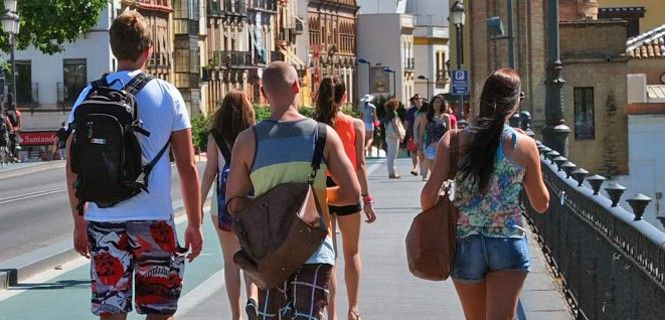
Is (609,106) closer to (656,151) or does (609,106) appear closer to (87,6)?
(656,151)

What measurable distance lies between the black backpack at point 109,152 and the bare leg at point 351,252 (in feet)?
13.1

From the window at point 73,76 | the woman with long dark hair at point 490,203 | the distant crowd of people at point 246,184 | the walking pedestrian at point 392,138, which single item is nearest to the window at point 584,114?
the window at point 73,76

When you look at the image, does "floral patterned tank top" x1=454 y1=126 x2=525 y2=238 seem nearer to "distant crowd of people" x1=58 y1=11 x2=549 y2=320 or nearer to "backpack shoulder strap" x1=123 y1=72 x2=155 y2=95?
"distant crowd of people" x1=58 y1=11 x2=549 y2=320

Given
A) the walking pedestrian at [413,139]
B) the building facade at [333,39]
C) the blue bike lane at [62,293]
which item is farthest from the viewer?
the building facade at [333,39]

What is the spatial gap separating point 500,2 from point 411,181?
151 feet

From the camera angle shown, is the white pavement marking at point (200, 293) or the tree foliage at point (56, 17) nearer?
the white pavement marking at point (200, 293)

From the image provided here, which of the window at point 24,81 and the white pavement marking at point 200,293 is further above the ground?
the window at point 24,81

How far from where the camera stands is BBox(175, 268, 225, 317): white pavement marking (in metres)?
13.8

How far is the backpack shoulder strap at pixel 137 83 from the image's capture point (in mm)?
8586

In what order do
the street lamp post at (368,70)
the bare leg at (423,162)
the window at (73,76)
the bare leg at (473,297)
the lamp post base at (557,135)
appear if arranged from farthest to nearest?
the street lamp post at (368,70) → the window at (73,76) → the bare leg at (423,162) → the lamp post base at (557,135) → the bare leg at (473,297)

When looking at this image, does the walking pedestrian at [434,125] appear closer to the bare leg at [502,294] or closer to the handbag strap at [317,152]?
the handbag strap at [317,152]

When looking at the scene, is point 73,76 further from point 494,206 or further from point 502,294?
point 502,294

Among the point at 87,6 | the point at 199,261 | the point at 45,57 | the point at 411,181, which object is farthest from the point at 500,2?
the point at 199,261

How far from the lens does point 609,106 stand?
79.2 meters
